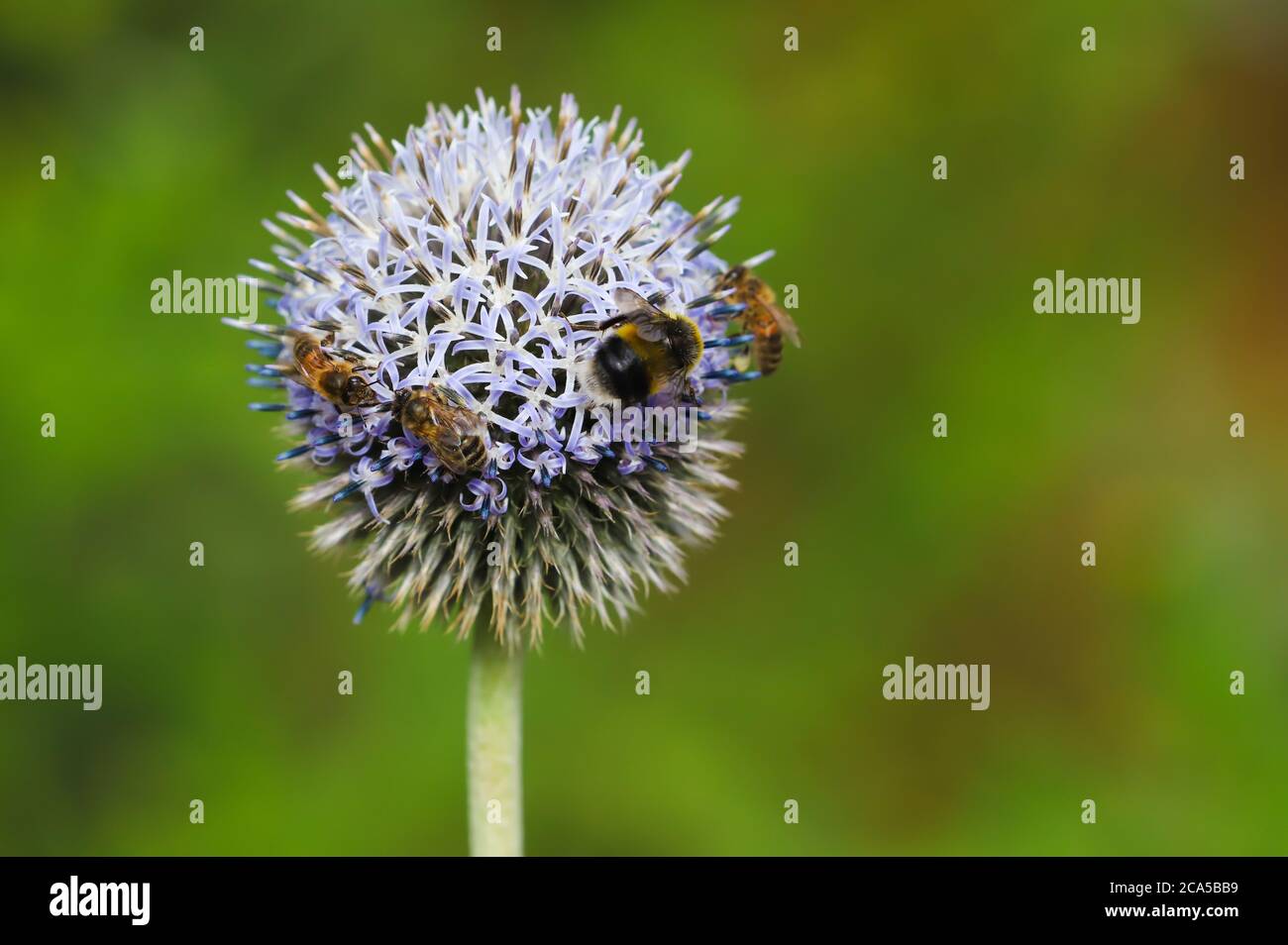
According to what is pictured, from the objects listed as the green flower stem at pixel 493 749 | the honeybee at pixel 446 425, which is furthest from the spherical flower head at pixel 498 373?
the green flower stem at pixel 493 749

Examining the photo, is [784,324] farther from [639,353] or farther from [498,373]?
[498,373]

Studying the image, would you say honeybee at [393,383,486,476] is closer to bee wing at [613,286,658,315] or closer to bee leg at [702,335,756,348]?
Result: bee wing at [613,286,658,315]

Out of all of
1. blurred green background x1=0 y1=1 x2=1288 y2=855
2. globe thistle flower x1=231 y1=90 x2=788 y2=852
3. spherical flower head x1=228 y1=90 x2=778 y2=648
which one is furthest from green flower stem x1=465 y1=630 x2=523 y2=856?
blurred green background x1=0 y1=1 x2=1288 y2=855

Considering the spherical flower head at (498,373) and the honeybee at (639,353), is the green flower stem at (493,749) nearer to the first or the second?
the spherical flower head at (498,373)

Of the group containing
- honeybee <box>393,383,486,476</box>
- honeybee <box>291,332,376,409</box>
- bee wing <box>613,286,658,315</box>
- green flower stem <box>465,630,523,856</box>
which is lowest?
green flower stem <box>465,630,523,856</box>

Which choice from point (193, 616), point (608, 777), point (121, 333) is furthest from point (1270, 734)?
point (121, 333)

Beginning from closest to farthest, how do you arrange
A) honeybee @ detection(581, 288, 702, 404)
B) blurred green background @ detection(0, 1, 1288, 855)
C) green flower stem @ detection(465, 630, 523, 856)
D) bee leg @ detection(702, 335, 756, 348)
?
1. honeybee @ detection(581, 288, 702, 404)
2. green flower stem @ detection(465, 630, 523, 856)
3. bee leg @ detection(702, 335, 756, 348)
4. blurred green background @ detection(0, 1, 1288, 855)

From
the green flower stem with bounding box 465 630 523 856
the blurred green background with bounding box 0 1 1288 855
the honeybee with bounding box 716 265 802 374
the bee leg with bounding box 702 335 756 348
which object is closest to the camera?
the green flower stem with bounding box 465 630 523 856

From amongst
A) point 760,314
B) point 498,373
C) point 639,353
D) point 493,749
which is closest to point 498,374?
point 498,373
